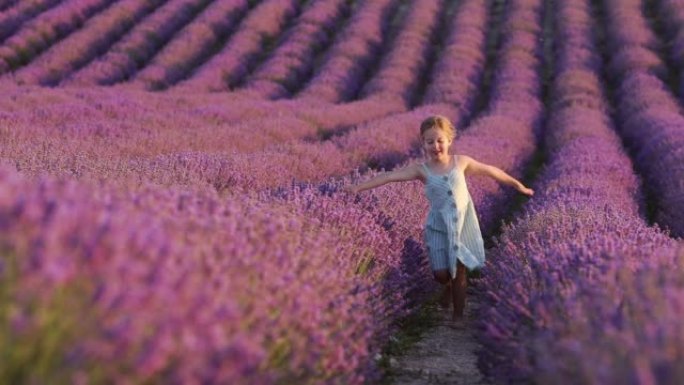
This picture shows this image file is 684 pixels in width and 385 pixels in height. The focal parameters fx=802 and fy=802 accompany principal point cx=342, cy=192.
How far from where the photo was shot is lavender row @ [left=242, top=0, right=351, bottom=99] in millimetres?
15773

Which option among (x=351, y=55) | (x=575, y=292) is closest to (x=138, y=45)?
(x=351, y=55)

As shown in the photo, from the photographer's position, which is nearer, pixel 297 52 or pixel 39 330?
pixel 39 330

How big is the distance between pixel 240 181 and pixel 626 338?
3.89 m

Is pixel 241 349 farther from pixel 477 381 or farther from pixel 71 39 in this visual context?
pixel 71 39

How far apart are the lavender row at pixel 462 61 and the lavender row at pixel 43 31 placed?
887 cm

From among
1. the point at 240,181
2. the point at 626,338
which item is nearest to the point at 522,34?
the point at 240,181

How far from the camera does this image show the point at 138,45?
59.8ft

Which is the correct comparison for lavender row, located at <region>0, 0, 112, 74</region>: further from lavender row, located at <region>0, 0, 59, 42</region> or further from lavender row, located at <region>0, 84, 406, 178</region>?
lavender row, located at <region>0, 84, 406, 178</region>

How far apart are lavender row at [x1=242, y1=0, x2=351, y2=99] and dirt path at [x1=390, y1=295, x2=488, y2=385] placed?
9967mm

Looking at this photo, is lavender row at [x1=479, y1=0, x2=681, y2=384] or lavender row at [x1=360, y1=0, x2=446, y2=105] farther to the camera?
lavender row at [x1=360, y1=0, x2=446, y2=105]

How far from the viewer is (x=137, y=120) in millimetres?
9023

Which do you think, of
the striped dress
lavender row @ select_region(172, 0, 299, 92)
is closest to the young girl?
the striped dress

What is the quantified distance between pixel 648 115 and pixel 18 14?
15.3m

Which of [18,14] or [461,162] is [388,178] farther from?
[18,14]
